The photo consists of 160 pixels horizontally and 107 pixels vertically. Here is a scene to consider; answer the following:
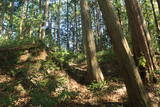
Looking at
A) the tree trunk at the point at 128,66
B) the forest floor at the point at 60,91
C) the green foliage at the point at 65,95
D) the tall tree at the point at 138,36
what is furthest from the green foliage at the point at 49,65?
the tree trunk at the point at 128,66

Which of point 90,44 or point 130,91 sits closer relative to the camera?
point 130,91

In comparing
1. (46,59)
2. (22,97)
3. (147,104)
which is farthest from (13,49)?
(147,104)

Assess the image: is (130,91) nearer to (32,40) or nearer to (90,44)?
(90,44)

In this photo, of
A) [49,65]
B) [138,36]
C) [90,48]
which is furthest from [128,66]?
[49,65]

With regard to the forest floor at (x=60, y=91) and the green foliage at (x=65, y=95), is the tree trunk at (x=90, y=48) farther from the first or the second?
the green foliage at (x=65, y=95)

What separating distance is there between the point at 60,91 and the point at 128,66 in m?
2.77

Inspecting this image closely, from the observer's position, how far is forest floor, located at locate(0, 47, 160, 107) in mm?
6613

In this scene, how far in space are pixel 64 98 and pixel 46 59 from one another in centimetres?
308

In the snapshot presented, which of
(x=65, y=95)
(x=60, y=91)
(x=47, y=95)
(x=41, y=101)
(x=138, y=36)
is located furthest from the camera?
(x=138, y=36)

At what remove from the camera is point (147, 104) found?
654 cm

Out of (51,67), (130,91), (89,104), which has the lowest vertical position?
(89,104)

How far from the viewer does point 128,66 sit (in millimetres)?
6582

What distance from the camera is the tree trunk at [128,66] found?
6559 millimetres

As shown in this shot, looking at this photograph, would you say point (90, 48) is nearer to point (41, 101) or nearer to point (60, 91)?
point (60, 91)
